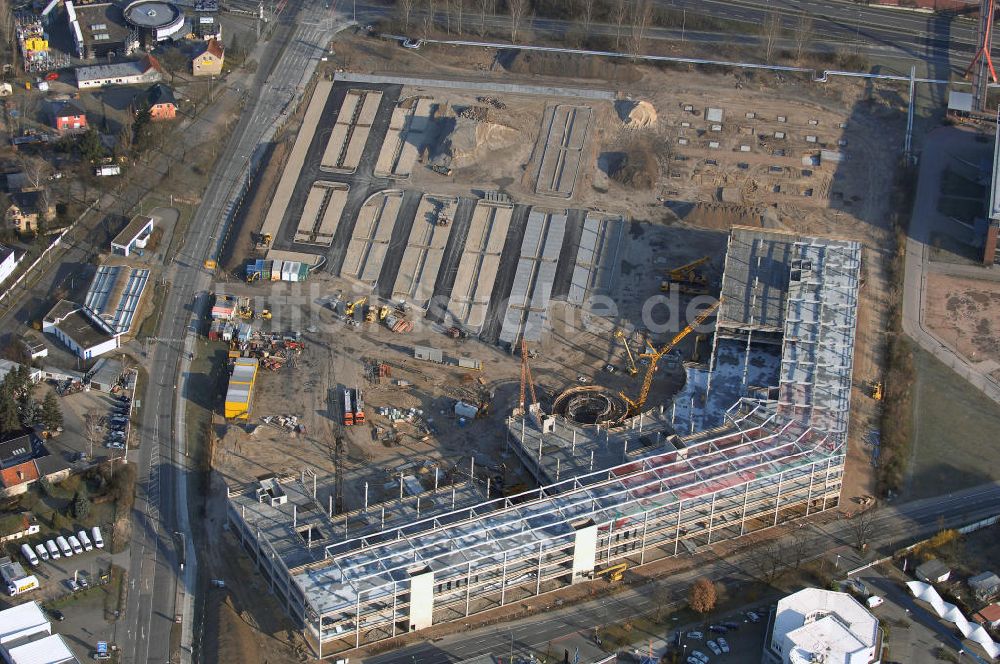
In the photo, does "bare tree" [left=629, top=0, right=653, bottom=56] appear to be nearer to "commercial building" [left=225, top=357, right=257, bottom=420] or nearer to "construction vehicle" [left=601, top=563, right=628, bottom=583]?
"commercial building" [left=225, top=357, right=257, bottom=420]

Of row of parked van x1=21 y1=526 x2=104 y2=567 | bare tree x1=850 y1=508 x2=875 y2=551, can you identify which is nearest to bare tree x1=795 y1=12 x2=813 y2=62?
bare tree x1=850 y1=508 x2=875 y2=551

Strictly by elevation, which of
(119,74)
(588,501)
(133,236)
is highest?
(119,74)

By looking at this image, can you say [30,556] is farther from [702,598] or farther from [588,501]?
[702,598]

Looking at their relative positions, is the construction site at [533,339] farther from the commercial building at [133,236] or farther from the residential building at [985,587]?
the residential building at [985,587]

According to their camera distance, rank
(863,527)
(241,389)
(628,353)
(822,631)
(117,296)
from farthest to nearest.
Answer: (117,296), (628,353), (241,389), (863,527), (822,631)

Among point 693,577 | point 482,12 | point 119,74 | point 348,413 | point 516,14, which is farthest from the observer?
point 482,12

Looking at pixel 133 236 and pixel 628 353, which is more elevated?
pixel 133 236

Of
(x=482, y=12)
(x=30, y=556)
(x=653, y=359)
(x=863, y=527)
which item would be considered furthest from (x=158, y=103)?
(x=863, y=527)

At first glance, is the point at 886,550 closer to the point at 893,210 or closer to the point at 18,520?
the point at 893,210

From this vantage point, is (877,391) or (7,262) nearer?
(877,391)
